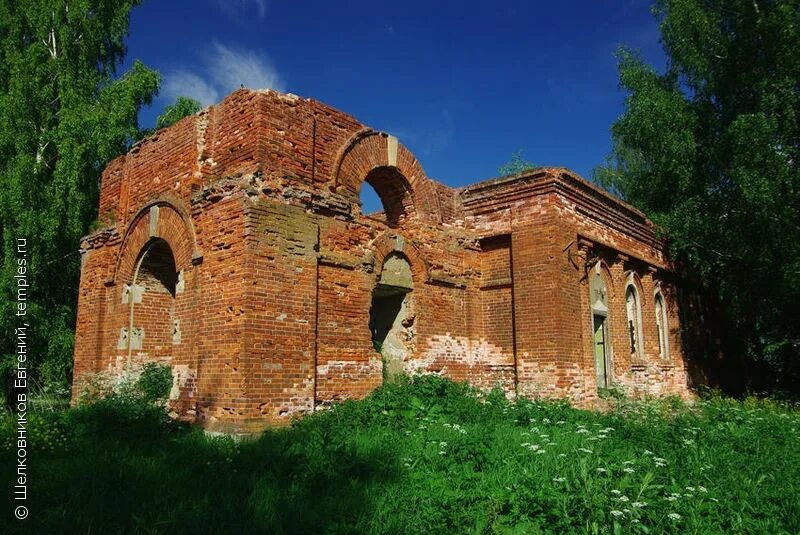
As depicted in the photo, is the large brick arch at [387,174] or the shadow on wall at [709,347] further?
the shadow on wall at [709,347]

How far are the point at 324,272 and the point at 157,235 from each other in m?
3.22

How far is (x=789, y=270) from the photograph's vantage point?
43.5 feet

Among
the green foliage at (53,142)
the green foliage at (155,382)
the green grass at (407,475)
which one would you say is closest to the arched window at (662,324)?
the green grass at (407,475)

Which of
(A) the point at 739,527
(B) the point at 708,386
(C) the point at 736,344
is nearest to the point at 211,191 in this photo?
(A) the point at 739,527

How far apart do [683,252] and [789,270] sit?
369cm

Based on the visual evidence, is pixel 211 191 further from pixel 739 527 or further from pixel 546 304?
pixel 739 527

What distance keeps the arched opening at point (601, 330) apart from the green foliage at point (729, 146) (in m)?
3.97

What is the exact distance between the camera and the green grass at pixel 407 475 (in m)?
4.58

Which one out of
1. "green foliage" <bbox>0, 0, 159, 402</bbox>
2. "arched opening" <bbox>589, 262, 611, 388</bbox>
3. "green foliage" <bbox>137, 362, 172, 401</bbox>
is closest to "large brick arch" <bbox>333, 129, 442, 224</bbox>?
"arched opening" <bbox>589, 262, 611, 388</bbox>

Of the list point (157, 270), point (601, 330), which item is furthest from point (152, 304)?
point (601, 330)

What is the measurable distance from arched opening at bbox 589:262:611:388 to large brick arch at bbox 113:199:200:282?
836 cm

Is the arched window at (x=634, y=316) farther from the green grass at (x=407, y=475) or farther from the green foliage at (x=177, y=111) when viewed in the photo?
the green foliage at (x=177, y=111)

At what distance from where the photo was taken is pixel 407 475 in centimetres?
580

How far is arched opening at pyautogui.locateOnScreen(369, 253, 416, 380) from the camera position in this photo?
33.8ft
